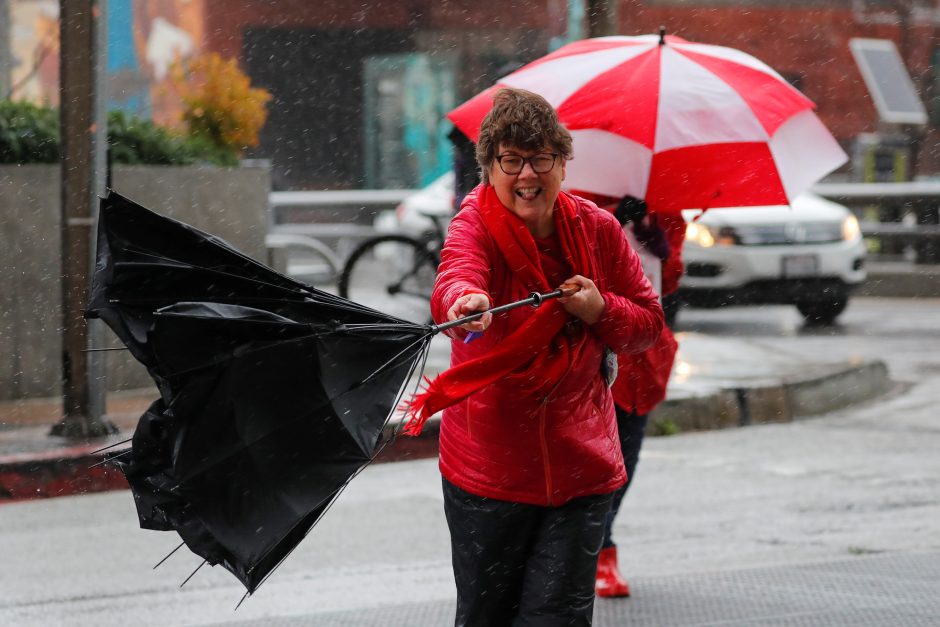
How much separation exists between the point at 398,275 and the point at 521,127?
33.0 ft

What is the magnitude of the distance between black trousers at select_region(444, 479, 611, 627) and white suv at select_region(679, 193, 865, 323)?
33.8 ft

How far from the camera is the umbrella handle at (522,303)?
304 centimetres

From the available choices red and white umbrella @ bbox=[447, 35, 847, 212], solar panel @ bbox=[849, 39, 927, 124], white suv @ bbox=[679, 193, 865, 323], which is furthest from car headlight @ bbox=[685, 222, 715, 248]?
red and white umbrella @ bbox=[447, 35, 847, 212]

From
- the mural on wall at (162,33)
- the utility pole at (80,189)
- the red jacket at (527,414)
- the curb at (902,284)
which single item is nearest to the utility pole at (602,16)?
the utility pole at (80,189)

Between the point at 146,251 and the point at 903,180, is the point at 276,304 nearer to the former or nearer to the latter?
the point at 146,251

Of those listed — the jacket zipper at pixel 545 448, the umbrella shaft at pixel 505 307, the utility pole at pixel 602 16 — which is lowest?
the jacket zipper at pixel 545 448

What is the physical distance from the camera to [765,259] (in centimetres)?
1369

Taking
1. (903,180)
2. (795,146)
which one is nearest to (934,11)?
(903,180)

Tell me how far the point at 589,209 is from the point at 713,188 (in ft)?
5.21

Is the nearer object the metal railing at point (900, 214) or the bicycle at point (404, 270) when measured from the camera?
the bicycle at point (404, 270)

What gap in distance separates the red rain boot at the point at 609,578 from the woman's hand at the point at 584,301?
82.9 inches

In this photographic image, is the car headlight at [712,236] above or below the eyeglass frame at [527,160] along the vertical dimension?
below

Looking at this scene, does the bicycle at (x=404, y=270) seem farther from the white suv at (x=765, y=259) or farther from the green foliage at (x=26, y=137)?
the green foliage at (x=26, y=137)

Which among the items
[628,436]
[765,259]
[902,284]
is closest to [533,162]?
[628,436]
